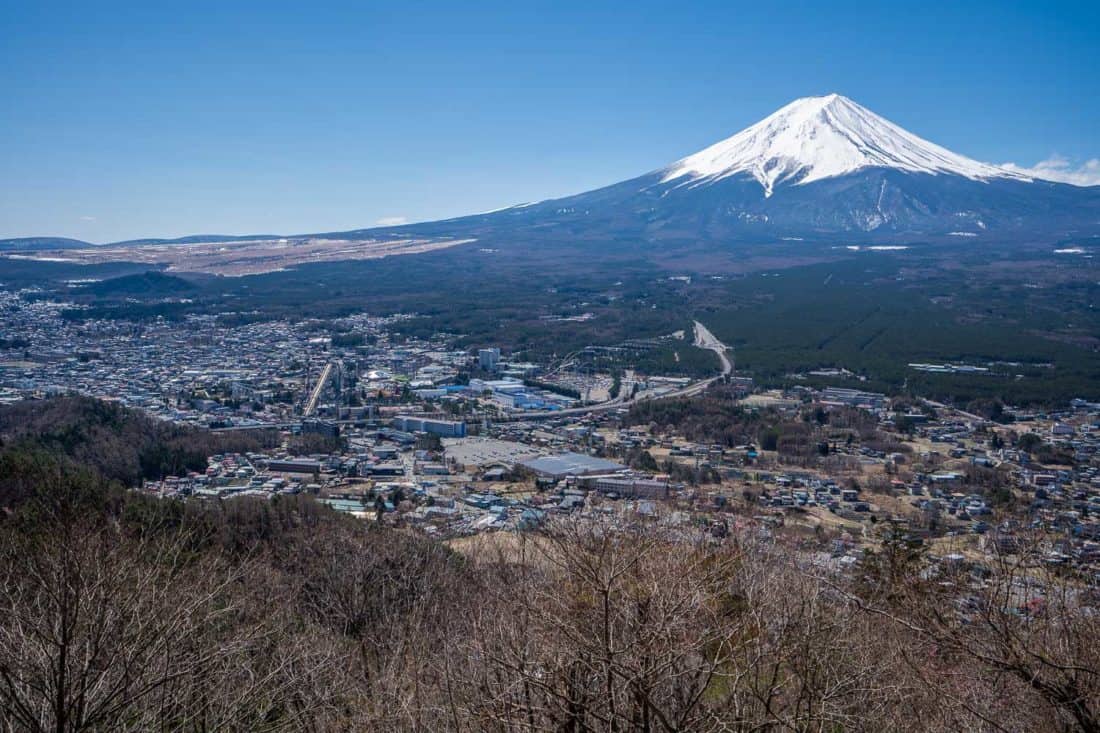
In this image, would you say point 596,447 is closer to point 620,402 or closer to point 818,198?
point 620,402

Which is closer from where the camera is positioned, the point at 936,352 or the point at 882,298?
the point at 936,352

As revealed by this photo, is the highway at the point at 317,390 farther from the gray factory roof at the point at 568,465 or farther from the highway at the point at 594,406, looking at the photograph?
the gray factory roof at the point at 568,465

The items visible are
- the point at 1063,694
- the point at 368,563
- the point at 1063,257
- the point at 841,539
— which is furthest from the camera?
the point at 1063,257

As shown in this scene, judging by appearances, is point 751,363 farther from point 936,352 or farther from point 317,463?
point 317,463

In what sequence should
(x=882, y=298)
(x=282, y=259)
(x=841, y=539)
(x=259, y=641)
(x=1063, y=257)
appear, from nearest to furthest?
(x=259, y=641)
(x=841, y=539)
(x=882, y=298)
(x=1063, y=257)
(x=282, y=259)

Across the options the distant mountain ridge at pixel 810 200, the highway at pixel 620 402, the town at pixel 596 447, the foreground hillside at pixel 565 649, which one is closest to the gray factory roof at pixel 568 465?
the town at pixel 596 447

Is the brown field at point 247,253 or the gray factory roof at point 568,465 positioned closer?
the gray factory roof at point 568,465

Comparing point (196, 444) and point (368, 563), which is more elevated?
point (368, 563)

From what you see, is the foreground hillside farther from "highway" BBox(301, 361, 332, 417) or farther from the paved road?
the paved road

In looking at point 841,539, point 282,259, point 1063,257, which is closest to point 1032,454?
point 841,539
